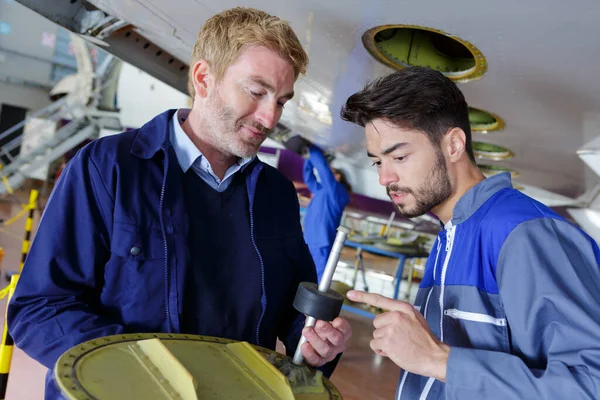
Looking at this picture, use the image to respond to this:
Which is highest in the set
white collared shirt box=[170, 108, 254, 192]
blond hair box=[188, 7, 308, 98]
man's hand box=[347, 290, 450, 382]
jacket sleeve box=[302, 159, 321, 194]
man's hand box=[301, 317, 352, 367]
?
blond hair box=[188, 7, 308, 98]

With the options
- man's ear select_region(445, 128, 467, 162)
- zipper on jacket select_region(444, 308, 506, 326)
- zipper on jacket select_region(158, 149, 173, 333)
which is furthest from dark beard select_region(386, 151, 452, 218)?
zipper on jacket select_region(158, 149, 173, 333)

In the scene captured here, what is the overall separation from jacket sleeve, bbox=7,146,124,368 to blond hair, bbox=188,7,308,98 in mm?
524

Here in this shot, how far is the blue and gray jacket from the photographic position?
0.97m

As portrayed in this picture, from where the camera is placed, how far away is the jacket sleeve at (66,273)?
123cm

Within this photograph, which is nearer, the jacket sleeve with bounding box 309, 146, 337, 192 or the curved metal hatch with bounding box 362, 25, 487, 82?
the curved metal hatch with bounding box 362, 25, 487, 82

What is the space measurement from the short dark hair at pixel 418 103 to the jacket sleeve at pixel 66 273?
32.5 inches

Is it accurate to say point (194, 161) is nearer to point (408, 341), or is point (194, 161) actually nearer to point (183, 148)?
point (183, 148)

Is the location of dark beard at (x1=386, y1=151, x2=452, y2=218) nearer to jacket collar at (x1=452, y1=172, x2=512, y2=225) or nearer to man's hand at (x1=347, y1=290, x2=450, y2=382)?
jacket collar at (x1=452, y1=172, x2=512, y2=225)

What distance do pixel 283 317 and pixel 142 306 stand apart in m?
0.55

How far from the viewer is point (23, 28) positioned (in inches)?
754

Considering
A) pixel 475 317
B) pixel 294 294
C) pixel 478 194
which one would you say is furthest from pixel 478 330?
pixel 294 294

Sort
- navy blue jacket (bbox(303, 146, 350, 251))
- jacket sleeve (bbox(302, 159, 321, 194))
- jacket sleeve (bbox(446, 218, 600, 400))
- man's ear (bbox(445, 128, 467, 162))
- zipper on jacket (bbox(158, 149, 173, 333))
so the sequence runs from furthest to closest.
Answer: jacket sleeve (bbox(302, 159, 321, 194)) < navy blue jacket (bbox(303, 146, 350, 251)) < man's ear (bbox(445, 128, 467, 162)) < zipper on jacket (bbox(158, 149, 173, 333)) < jacket sleeve (bbox(446, 218, 600, 400))

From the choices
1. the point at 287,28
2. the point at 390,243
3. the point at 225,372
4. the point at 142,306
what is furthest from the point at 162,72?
the point at 390,243

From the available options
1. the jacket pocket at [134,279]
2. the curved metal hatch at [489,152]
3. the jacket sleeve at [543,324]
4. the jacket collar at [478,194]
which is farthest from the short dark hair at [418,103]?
the curved metal hatch at [489,152]
